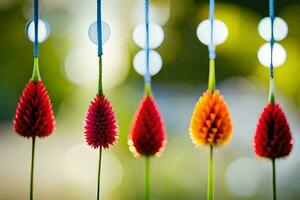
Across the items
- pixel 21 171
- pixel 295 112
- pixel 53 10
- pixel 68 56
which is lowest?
pixel 21 171

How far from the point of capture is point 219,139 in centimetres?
104

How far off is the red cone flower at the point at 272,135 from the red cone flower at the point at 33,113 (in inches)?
13.7

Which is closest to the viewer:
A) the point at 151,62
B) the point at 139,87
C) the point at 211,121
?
the point at 211,121

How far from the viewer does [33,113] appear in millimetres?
Result: 1062

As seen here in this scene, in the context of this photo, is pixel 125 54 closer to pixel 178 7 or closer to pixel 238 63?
pixel 178 7

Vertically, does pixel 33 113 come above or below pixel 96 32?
below

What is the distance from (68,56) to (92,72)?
0.44ft

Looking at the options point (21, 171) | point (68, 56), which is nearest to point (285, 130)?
point (68, 56)

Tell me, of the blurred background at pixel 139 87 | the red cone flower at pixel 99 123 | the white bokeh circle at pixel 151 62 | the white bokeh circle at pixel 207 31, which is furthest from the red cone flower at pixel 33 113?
the blurred background at pixel 139 87

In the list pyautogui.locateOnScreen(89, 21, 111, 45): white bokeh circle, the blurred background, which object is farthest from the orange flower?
the blurred background

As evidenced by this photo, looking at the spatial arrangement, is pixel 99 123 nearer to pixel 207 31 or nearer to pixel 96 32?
pixel 96 32

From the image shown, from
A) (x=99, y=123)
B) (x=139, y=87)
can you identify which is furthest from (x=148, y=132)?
(x=139, y=87)

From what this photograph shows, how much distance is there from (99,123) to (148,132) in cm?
8

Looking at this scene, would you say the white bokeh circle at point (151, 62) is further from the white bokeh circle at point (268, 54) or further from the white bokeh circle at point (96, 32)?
the white bokeh circle at point (268, 54)
